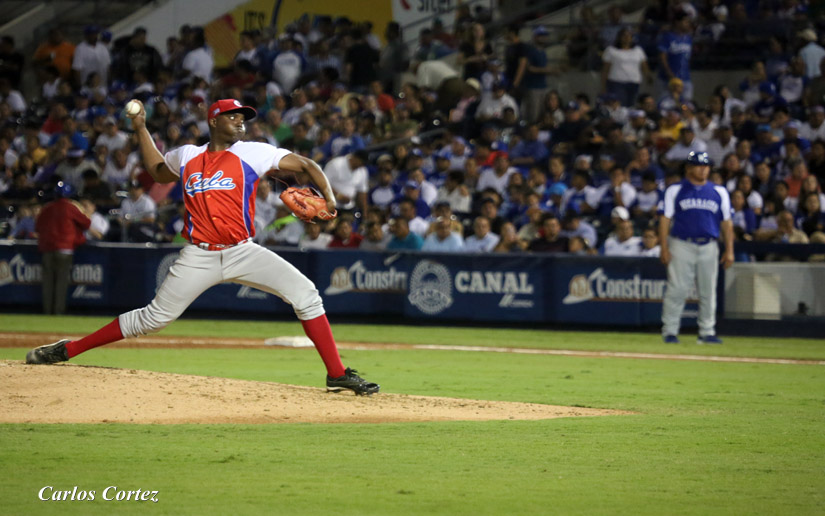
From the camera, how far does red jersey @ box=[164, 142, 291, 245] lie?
321 inches

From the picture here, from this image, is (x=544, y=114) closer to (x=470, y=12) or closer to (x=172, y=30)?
(x=470, y=12)

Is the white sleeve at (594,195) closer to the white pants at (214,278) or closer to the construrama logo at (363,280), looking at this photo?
the construrama logo at (363,280)

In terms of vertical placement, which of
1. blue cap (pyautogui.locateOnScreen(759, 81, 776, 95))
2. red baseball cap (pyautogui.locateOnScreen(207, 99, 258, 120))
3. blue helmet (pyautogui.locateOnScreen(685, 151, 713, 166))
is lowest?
blue helmet (pyautogui.locateOnScreen(685, 151, 713, 166))

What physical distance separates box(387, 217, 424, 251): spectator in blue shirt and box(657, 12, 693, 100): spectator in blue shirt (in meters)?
6.47

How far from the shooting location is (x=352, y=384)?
8.60 m

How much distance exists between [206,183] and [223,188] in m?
0.13

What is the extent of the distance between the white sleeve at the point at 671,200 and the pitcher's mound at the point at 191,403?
594 cm

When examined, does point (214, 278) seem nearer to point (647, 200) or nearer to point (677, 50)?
point (647, 200)

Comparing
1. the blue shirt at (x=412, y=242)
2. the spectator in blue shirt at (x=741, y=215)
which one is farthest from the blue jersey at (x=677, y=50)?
the blue shirt at (x=412, y=242)

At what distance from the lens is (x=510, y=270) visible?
56.3ft

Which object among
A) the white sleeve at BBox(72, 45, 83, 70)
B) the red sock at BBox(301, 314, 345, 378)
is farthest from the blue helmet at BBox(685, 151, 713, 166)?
the white sleeve at BBox(72, 45, 83, 70)

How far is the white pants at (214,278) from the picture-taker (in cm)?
820

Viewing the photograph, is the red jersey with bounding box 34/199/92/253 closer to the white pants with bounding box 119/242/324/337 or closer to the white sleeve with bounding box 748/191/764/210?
the white sleeve with bounding box 748/191/764/210

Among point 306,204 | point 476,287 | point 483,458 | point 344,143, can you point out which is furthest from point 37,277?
point 483,458
